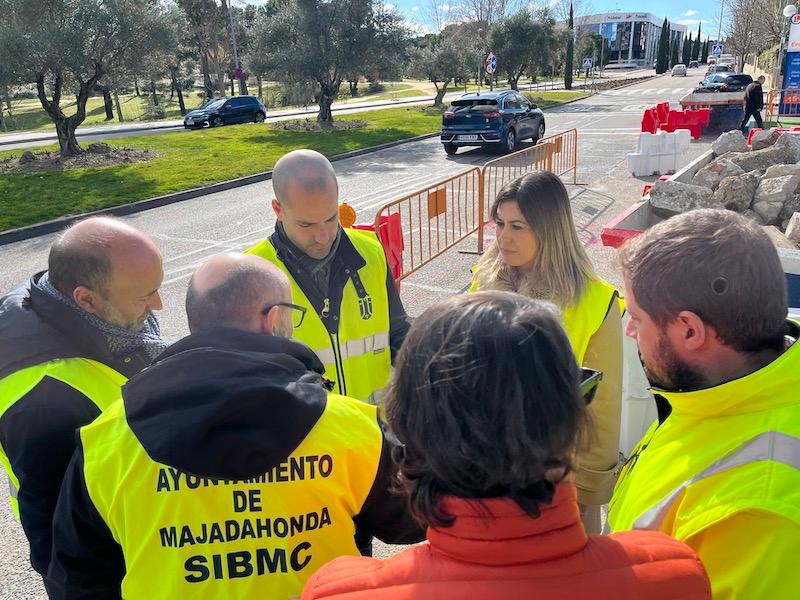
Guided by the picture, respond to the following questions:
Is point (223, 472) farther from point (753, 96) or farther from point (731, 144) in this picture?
point (753, 96)

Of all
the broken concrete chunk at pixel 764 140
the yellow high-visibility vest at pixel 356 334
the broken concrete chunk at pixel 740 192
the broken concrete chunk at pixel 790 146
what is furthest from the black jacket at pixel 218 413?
the broken concrete chunk at pixel 764 140

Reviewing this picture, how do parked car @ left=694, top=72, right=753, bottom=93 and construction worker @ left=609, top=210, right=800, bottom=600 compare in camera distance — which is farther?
parked car @ left=694, top=72, right=753, bottom=93

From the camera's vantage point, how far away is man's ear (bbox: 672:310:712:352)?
4.52ft

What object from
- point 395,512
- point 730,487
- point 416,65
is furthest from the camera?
point 416,65

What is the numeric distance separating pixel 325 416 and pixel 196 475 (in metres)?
0.31

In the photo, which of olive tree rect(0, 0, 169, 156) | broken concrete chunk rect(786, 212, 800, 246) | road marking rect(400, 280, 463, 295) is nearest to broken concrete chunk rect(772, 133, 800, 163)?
broken concrete chunk rect(786, 212, 800, 246)

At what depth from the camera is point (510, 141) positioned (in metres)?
17.5

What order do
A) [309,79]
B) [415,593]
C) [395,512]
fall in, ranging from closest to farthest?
1. [415,593]
2. [395,512]
3. [309,79]

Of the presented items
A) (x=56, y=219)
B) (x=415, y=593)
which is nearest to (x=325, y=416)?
(x=415, y=593)

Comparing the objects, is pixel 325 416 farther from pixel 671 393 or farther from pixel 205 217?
pixel 205 217

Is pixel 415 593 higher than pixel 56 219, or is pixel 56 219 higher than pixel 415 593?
pixel 415 593

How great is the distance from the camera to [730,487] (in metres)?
1.25

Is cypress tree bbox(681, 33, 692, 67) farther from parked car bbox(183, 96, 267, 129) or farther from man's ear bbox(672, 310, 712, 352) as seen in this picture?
man's ear bbox(672, 310, 712, 352)

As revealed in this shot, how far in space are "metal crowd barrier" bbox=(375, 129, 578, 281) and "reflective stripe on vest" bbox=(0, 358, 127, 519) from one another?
12.0ft
